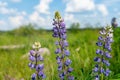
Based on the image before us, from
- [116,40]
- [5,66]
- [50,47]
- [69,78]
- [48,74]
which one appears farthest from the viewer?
[50,47]

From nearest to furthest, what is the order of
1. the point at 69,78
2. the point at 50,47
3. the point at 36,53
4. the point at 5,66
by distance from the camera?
1. the point at 36,53
2. the point at 69,78
3. the point at 5,66
4. the point at 50,47

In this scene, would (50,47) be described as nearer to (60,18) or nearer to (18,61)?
(18,61)

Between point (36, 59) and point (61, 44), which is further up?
point (61, 44)

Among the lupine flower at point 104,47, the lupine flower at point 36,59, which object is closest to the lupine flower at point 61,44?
the lupine flower at point 36,59

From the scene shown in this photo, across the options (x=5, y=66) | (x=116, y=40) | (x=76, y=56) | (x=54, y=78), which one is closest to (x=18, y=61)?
(x=5, y=66)

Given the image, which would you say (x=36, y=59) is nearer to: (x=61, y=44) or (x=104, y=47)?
(x=61, y=44)

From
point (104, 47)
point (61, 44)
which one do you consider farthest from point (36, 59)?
point (104, 47)

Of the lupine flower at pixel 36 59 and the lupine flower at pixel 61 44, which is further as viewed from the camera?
the lupine flower at pixel 61 44

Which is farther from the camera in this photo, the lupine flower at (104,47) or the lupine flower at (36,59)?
the lupine flower at (104,47)

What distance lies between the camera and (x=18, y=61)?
825 centimetres

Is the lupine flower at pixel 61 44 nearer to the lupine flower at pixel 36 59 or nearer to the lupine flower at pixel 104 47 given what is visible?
the lupine flower at pixel 36 59

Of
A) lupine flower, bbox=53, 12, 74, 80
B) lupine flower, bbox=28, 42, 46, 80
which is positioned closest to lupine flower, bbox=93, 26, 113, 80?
lupine flower, bbox=53, 12, 74, 80

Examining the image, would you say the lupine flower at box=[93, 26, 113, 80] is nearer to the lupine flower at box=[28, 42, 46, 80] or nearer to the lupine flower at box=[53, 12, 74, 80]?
the lupine flower at box=[53, 12, 74, 80]

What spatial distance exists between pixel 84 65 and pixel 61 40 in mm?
1990
